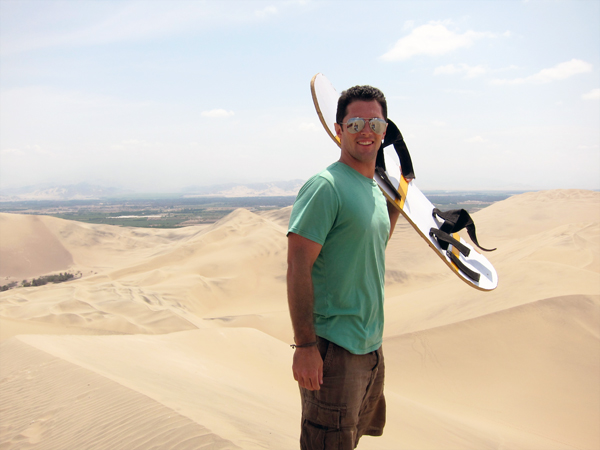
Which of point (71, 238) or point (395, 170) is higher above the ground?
point (395, 170)

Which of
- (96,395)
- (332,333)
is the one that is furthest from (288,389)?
(332,333)

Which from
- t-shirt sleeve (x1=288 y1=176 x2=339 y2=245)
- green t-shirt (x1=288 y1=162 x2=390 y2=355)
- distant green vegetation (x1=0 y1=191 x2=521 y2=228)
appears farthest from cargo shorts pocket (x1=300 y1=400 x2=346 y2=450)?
distant green vegetation (x1=0 y1=191 x2=521 y2=228)

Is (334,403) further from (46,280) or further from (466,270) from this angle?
(46,280)

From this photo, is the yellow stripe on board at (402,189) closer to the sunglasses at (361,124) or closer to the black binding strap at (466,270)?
the black binding strap at (466,270)

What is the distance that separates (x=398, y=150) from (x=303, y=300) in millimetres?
1819

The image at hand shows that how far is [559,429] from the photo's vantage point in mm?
5676

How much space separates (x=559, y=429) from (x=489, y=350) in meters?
1.88

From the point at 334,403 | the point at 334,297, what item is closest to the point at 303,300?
the point at 334,297

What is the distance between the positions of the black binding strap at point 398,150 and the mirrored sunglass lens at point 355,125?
837mm

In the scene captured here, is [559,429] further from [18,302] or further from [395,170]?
[18,302]

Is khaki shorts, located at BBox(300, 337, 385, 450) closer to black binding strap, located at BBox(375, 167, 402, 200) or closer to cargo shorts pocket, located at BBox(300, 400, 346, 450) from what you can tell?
cargo shorts pocket, located at BBox(300, 400, 346, 450)

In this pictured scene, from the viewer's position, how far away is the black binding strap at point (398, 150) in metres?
2.90

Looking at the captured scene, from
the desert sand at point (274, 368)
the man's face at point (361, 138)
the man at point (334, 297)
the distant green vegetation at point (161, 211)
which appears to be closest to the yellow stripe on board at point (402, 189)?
the man's face at point (361, 138)

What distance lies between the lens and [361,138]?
2.03 metres
